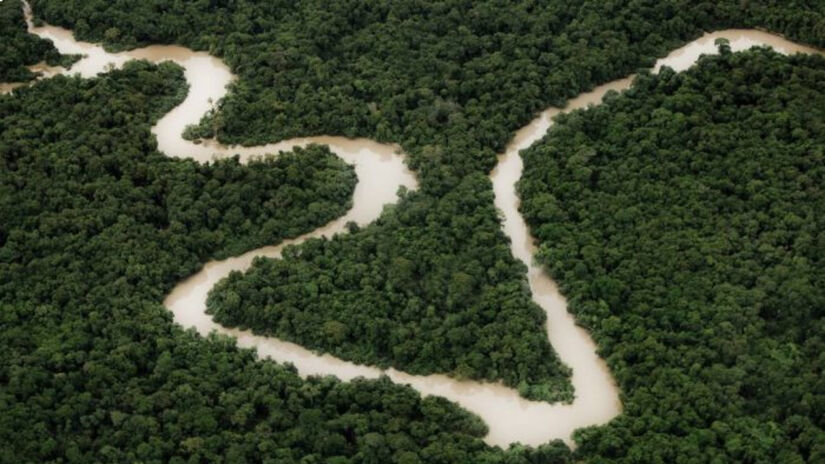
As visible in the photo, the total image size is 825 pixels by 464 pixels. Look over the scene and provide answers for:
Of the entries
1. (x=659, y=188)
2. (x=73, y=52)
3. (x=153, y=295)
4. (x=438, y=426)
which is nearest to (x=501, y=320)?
(x=438, y=426)

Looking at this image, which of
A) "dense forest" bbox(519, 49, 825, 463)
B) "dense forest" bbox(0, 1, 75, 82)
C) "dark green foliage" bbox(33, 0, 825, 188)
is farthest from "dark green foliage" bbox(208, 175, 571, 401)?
"dense forest" bbox(0, 1, 75, 82)

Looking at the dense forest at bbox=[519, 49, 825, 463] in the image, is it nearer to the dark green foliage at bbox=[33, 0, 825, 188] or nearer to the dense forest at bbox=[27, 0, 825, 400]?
the dense forest at bbox=[27, 0, 825, 400]

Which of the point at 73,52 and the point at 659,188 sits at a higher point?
the point at 73,52

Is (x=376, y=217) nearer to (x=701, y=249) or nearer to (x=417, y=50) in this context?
(x=417, y=50)

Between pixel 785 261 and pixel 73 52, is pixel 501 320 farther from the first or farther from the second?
pixel 73 52

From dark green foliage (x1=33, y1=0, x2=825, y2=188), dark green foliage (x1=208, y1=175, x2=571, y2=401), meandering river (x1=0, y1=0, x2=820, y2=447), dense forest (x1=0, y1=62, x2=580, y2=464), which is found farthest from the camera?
dark green foliage (x1=33, y1=0, x2=825, y2=188)
